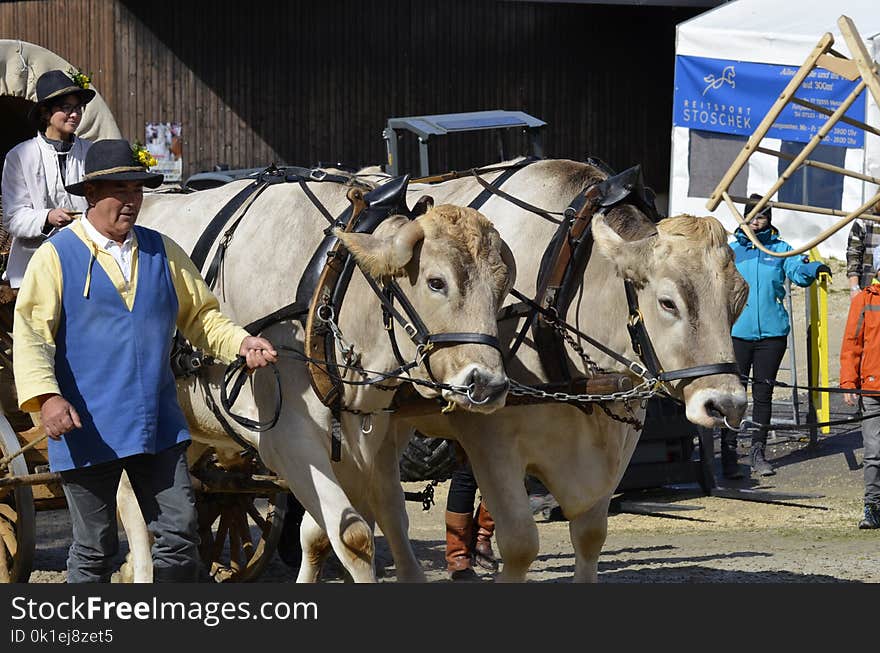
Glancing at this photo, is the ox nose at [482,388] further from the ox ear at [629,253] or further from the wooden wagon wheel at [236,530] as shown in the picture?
the wooden wagon wheel at [236,530]

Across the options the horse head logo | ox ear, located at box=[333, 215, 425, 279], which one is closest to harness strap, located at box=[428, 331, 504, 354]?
ox ear, located at box=[333, 215, 425, 279]

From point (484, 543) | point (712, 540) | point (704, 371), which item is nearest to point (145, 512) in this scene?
point (704, 371)

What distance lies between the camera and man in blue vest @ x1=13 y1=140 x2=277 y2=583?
4871 mm

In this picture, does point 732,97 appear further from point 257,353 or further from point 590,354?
point 257,353

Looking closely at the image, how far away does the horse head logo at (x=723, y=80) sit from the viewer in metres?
15.6

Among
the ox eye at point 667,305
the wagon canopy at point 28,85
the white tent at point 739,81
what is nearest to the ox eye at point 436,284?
the ox eye at point 667,305

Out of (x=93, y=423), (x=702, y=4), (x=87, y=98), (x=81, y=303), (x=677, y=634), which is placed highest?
(x=702, y=4)

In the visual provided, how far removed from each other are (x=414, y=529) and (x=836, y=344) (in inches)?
313

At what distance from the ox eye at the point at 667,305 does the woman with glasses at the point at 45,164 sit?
285cm

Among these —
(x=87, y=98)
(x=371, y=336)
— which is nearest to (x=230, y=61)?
(x=87, y=98)

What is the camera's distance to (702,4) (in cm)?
2028

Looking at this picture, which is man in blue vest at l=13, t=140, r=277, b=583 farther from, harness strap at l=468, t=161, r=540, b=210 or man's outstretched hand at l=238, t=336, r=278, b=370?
harness strap at l=468, t=161, r=540, b=210

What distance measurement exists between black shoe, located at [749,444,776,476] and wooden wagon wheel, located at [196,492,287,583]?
203 inches

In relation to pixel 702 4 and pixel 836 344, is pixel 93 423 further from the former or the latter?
pixel 702 4
